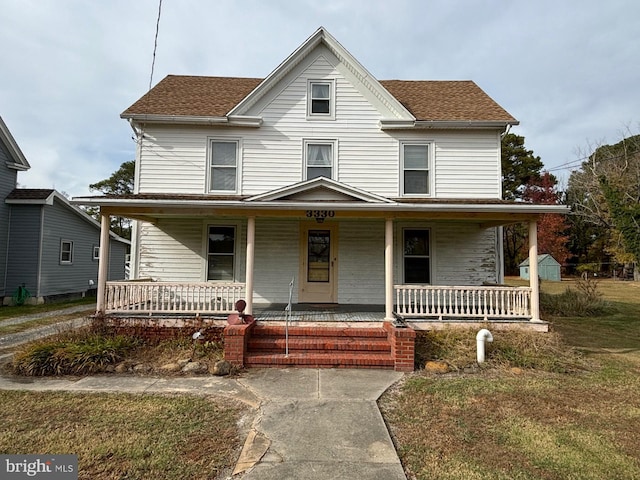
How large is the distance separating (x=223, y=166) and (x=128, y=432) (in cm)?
761

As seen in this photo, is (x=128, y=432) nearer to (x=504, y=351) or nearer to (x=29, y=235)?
(x=504, y=351)

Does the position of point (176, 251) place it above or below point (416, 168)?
below

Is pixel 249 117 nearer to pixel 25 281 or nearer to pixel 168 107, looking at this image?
pixel 168 107

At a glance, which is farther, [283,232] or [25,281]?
[25,281]

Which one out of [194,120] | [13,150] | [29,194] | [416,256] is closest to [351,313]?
[416,256]

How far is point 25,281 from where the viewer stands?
1420cm

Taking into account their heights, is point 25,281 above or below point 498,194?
below

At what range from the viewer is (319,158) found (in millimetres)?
10195

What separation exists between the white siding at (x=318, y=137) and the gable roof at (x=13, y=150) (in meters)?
9.04

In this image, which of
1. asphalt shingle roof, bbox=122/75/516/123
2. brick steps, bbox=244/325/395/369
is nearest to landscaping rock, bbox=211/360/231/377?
brick steps, bbox=244/325/395/369

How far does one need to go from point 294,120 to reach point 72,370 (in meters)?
7.99

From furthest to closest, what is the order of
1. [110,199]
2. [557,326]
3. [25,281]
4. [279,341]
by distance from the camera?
[25,281] → [557,326] → [110,199] → [279,341]

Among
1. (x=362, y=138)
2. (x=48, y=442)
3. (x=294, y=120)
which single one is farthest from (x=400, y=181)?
(x=48, y=442)

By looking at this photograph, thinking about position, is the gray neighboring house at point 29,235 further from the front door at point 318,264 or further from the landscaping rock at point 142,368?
the front door at point 318,264
